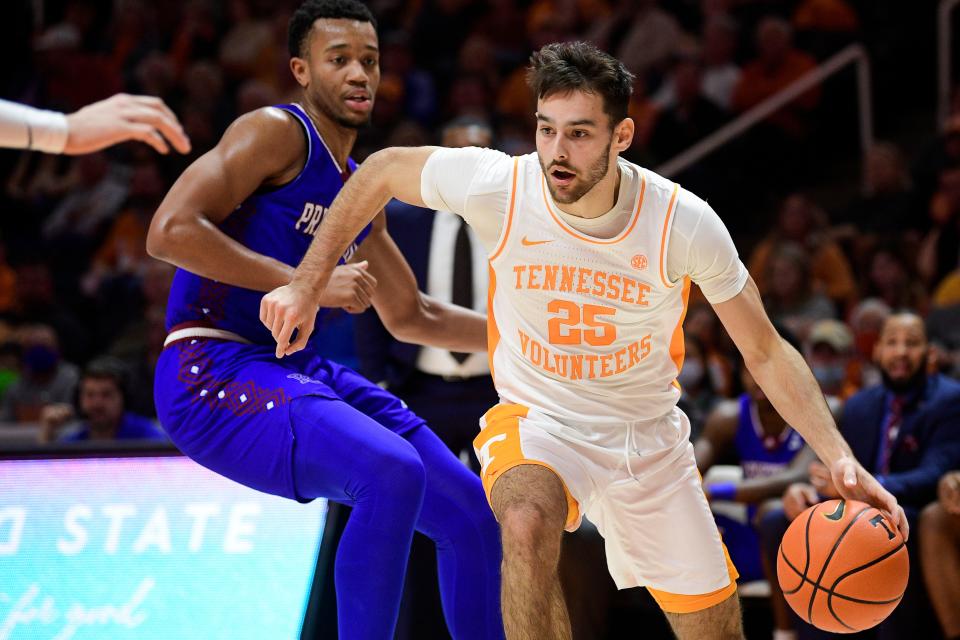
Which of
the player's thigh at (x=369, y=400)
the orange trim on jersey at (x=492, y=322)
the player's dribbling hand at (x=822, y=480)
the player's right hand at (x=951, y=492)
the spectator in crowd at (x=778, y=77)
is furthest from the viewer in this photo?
the spectator in crowd at (x=778, y=77)

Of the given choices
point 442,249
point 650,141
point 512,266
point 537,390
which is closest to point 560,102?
point 512,266

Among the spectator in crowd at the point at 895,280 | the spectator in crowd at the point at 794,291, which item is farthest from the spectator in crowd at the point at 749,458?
the spectator in crowd at the point at 895,280

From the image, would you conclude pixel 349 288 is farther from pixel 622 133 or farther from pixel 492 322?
pixel 622 133

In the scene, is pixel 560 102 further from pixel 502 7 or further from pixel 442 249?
pixel 502 7

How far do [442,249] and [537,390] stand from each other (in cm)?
214

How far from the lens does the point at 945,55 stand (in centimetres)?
976

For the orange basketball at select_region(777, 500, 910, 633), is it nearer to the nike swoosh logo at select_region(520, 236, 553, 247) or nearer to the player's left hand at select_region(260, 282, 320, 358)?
the nike swoosh logo at select_region(520, 236, 553, 247)

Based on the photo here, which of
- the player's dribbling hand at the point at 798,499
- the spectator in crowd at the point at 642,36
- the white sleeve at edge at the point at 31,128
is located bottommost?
the player's dribbling hand at the point at 798,499

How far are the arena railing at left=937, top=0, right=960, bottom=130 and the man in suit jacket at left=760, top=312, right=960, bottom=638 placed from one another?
4477 mm

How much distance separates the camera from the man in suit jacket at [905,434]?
5.28m

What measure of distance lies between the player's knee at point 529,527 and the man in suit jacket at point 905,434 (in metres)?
2.25

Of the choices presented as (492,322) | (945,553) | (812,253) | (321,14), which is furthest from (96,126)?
(812,253)

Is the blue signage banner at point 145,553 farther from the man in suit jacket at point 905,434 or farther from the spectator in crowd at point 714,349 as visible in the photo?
the spectator in crowd at point 714,349

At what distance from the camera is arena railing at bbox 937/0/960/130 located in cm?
967
